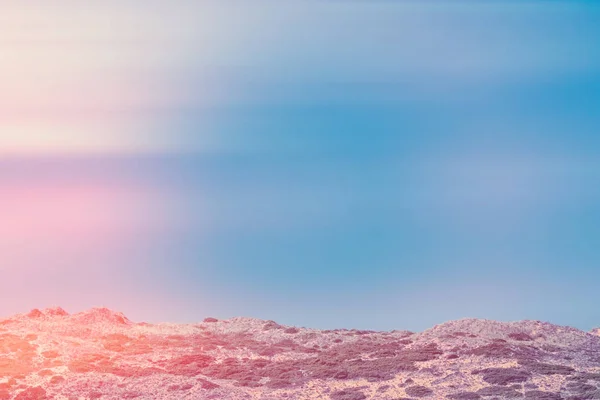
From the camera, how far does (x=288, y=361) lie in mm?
51344

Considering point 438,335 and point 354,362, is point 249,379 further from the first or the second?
point 438,335

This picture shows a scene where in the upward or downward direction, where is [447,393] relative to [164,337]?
downward

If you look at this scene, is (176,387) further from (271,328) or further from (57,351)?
(271,328)

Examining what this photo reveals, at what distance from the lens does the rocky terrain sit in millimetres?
42156

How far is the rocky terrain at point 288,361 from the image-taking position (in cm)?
4216

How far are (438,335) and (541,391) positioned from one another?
15420 mm

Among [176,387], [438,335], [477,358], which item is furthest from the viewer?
[438,335]

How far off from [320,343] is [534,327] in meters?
20.4

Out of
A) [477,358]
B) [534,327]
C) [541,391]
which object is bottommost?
[541,391]

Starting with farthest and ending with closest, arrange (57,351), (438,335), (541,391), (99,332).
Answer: (99,332)
(438,335)
(57,351)
(541,391)

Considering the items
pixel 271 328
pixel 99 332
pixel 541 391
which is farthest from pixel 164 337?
pixel 541 391

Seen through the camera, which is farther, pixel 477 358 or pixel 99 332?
pixel 99 332

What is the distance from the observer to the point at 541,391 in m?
40.3

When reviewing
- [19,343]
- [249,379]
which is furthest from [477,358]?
[19,343]
